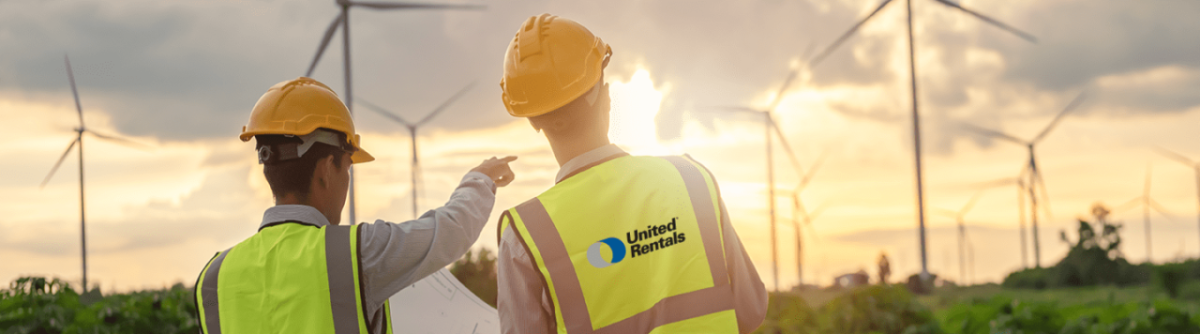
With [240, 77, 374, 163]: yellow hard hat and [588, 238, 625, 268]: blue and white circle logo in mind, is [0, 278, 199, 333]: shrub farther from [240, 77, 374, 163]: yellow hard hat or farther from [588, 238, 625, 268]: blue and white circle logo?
[588, 238, 625, 268]: blue and white circle logo

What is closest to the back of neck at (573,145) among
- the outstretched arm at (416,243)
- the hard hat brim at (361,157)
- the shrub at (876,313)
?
the outstretched arm at (416,243)

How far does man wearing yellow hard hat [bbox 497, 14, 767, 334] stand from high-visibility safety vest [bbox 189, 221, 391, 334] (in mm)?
883

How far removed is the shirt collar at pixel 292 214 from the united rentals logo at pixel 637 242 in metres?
1.65

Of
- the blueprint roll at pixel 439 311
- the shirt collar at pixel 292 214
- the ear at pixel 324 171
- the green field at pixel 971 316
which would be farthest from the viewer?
the green field at pixel 971 316

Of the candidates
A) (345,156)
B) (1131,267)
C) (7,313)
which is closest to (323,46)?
(7,313)

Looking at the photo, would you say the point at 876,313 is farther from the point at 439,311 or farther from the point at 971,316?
the point at 439,311

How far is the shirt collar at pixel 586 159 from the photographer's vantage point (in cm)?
350

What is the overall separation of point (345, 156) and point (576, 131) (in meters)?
1.61

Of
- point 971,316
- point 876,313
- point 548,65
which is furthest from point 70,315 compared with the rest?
point 971,316

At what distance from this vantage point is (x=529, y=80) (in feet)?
12.0

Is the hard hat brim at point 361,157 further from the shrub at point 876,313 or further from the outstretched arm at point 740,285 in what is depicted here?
the shrub at point 876,313

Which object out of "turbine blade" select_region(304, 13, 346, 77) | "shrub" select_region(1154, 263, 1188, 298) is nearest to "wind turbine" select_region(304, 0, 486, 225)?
"turbine blade" select_region(304, 13, 346, 77)

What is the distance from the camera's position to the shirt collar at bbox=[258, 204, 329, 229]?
13.2ft

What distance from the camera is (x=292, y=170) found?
4168mm
